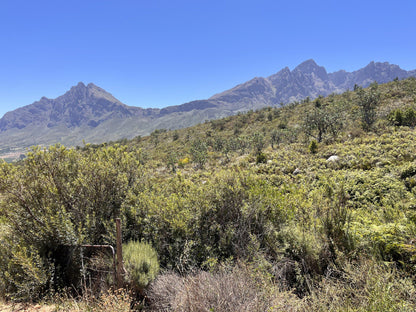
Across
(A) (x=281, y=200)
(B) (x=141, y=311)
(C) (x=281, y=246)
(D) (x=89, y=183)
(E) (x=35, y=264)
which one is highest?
(D) (x=89, y=183)

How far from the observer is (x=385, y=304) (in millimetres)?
2566

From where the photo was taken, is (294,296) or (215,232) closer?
(294,296)

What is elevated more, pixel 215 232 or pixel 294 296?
pixel 215 232

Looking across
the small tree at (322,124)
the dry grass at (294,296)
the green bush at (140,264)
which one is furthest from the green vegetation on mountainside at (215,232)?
the small tree at (322,124)

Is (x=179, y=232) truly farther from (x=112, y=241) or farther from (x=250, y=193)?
(x=250, y=193)

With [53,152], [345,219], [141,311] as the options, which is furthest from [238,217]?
[53,152]

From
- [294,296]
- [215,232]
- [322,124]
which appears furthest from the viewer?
[322,124]

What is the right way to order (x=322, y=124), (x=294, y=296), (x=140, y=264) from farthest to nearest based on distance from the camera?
(x=322, y=124) → (x=140, y=264) → (x=294, y=296)

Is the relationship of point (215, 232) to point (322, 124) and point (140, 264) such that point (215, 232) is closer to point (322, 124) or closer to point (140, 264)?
point (140, 264)

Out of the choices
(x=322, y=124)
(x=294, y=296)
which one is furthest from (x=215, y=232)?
(x=322, y=124)

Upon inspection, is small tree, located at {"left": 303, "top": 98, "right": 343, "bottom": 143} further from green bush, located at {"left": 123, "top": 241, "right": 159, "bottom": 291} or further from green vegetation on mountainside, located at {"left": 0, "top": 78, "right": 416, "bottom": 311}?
green bush, located at {"left": 123, "top": 241, "right": 159, "bottom": 291}

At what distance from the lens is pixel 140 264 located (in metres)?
4.61

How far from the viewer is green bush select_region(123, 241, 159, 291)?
455 centimetres

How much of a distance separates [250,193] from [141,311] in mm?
3656
